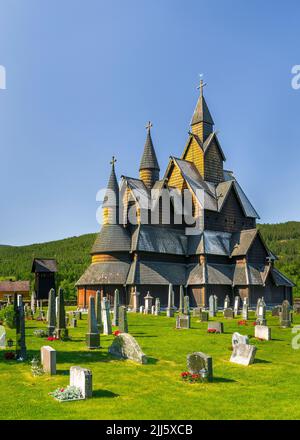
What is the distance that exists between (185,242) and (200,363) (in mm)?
40455

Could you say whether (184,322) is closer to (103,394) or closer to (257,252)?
(103,394)

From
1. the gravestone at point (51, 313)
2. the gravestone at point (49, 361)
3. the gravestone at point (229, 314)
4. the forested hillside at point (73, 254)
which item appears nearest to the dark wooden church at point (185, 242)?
the gravestone at point (229, 314)

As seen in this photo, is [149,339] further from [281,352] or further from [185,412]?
[185,412]

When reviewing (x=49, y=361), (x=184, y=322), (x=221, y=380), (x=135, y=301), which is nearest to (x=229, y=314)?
(x=184, y=322)

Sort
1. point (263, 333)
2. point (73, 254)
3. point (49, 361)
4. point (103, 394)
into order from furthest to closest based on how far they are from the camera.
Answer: point (73, 254), point (263, 333), point (49, 361), point (103, 394)

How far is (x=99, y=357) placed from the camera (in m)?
17.8

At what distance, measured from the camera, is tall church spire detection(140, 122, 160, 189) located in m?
60.8

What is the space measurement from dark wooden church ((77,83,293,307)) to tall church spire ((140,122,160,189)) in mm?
132

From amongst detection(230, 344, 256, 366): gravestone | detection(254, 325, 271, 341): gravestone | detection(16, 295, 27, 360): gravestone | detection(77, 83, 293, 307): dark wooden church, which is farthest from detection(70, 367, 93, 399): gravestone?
detection(77, 83, 293, 307): dark wooden church

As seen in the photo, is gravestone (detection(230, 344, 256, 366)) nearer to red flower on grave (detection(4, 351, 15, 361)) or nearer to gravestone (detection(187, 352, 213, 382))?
gravestone (detection(187, 352, 213, 382))

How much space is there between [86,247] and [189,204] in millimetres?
77311

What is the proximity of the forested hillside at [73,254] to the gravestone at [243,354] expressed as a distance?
56.6 m

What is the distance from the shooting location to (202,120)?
61.8 meters
